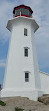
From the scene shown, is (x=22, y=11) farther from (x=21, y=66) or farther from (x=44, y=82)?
(x=44, y=82)

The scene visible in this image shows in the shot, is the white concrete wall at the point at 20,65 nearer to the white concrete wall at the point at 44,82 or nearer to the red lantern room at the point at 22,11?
the red lantern room at the point at 22,11

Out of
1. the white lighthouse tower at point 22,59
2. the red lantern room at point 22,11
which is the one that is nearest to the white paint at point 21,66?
the white lighthouse tower at point 22,59

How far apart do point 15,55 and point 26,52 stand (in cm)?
129

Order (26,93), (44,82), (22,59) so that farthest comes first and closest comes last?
(44,82) → (22,59) → (26,93)

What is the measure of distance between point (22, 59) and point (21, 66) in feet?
2.60

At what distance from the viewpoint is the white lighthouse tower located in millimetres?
20109

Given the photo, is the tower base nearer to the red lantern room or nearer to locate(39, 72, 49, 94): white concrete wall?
locate(39, 72, 49, 94): white concrete wall

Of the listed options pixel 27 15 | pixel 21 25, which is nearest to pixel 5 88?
pixel 21 25

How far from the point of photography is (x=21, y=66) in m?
20.9

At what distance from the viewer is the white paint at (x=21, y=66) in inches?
789

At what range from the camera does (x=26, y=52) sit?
21.6 m

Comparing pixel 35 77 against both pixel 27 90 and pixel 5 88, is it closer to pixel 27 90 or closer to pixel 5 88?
pixel 27 90

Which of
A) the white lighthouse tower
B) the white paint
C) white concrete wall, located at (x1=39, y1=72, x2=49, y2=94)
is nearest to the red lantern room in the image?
the white lighthouse tower

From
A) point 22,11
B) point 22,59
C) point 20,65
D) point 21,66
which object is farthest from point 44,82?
point 22,11
